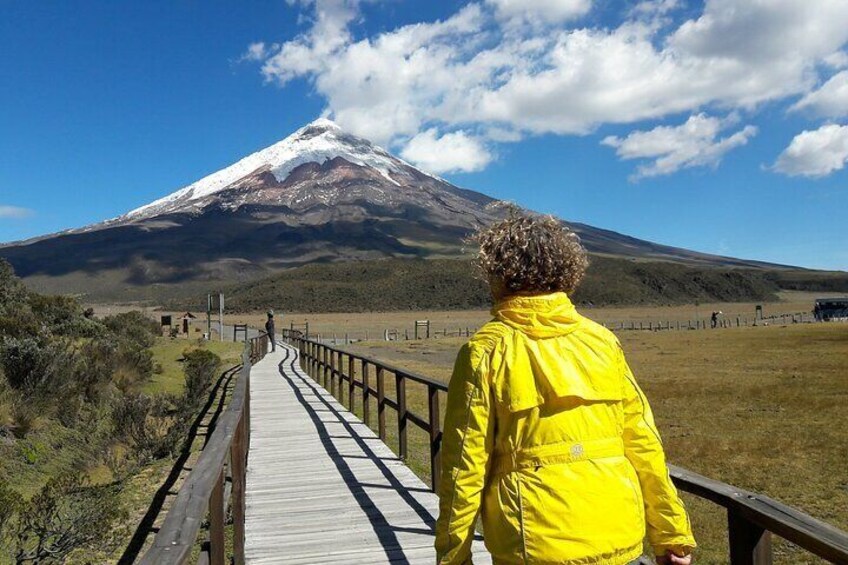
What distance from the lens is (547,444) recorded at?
2051 mm

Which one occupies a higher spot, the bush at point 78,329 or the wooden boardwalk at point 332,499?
the bush at point 78,329

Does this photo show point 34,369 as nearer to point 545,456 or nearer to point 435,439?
point 435,439

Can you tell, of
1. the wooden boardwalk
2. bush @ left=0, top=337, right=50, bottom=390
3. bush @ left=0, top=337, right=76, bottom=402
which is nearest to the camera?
the wooden boardwalk

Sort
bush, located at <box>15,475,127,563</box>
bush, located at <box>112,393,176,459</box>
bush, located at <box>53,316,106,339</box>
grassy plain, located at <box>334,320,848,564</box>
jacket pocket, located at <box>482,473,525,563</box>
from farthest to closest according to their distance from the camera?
bush, located at <box>53,316,106,339</box>
bush, located at <box>112,393,176,459</box>
grassy plain, located at <box>334,320,848,564</box>
bush, located at <box>15,475,127,563</box>
jacket pocket, located at <box>482,473,525,563</box>

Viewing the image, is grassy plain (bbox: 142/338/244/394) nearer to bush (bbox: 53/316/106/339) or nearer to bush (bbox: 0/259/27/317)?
bush (bbox: 53/316/106/339)

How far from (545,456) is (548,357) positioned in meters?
0.28

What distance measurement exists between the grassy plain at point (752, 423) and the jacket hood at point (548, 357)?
15.8 feet

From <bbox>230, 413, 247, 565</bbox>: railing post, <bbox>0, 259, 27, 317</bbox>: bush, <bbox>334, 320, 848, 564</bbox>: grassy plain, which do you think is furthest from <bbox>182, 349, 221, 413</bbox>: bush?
<bbox>230, 413, 247, 565</bbox>: railing post

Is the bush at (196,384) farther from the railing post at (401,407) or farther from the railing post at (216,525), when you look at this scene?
the railing post at (216,525)

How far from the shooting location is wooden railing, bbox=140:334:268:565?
6.75 ft

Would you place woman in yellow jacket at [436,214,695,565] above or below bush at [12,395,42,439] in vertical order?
above

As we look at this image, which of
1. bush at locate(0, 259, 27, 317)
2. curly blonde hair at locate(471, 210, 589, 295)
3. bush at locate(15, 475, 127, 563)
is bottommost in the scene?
bush at locate(15, 475, 127, 563)

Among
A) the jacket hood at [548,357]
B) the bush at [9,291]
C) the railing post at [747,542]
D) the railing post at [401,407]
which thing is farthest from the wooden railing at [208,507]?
the bush at [9,291]

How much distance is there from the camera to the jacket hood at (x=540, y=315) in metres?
2.15
